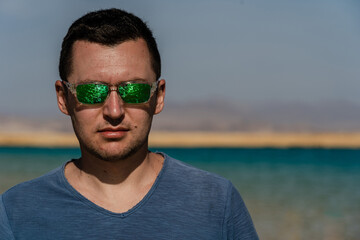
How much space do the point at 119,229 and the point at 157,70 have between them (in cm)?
92

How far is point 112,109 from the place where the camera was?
2.85 m

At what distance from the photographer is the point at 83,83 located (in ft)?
9.51

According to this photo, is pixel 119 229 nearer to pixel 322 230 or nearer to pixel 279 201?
pixel 322 230

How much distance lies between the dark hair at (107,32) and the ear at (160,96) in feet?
0.14

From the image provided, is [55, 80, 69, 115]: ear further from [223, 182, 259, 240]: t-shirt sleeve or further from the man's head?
[223, 182, 259, 240]: t-shirt sleeve

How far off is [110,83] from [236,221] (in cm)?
98

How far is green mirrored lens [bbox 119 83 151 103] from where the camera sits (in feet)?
9.29

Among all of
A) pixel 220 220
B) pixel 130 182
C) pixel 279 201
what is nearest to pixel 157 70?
pixel 130 182

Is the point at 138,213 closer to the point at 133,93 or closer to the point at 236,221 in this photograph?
the point at 236,221

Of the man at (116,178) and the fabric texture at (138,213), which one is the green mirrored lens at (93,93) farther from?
the fabric texture at (138,213)

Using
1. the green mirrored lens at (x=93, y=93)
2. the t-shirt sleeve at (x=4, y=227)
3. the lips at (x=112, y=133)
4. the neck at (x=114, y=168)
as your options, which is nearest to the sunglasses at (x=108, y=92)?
the green mirrored lens at (x=93, y=93)

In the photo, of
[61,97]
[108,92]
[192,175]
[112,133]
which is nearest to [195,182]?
[192,175]

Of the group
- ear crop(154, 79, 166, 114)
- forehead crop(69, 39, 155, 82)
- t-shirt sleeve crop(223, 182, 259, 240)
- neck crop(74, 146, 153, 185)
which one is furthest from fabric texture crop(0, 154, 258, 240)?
forehead crop(69, 39, 155, 82)

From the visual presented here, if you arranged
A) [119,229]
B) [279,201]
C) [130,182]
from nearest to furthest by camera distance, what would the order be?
[119,229] → [130,182] → [279,201]
